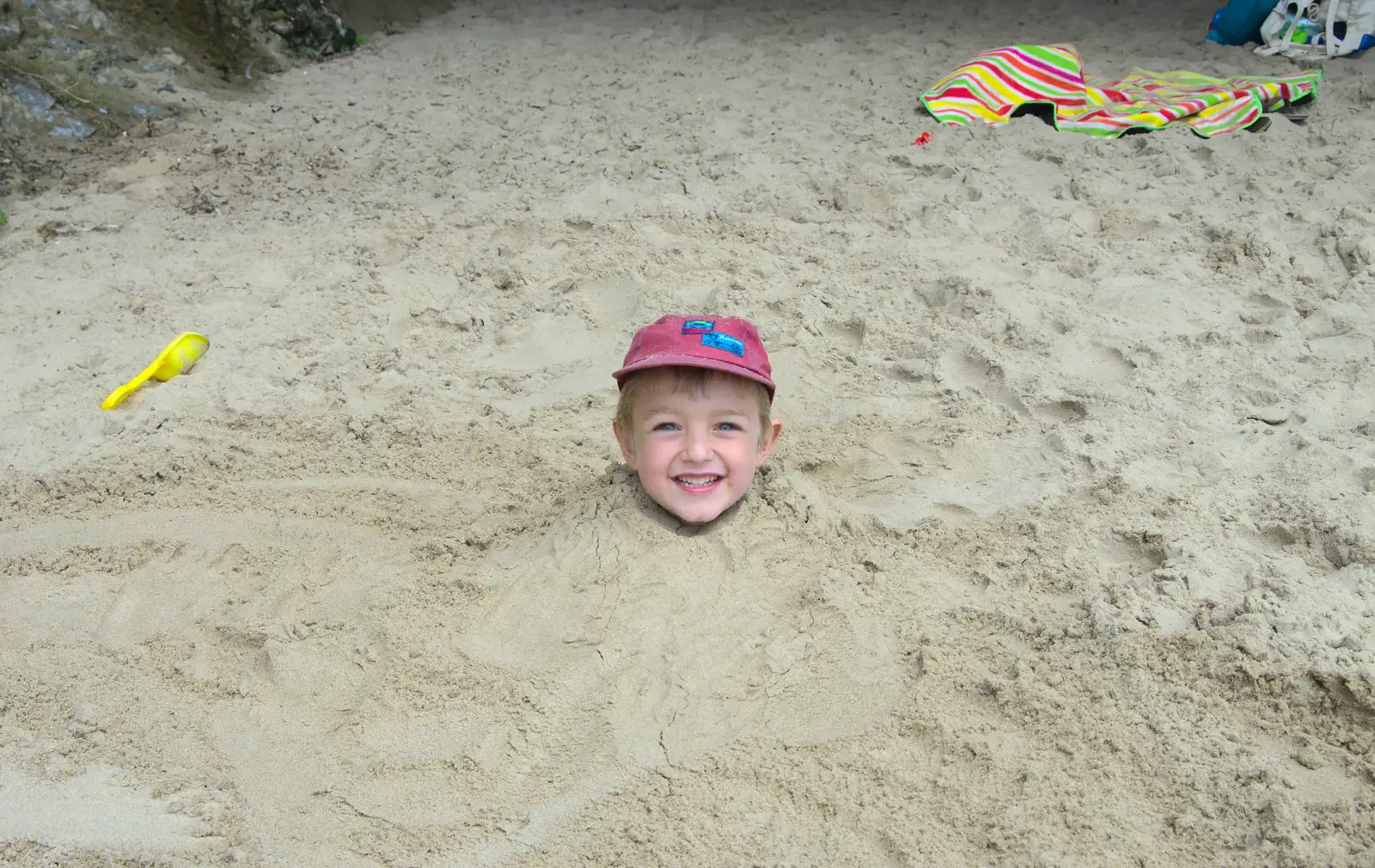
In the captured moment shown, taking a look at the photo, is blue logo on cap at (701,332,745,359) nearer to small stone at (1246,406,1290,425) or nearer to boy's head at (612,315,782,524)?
boy's head at (612,315,782,524)

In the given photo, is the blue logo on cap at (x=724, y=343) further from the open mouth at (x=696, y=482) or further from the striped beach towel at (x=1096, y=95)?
the striped beach towel at (x=1096, y=95)

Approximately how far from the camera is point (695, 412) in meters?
2.44

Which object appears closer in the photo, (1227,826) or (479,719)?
(1227,826)

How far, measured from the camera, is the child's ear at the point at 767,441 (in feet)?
8.64

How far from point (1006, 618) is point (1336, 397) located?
1337 millimetres

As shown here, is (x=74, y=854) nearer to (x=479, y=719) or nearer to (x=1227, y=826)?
(x=479, y=719)

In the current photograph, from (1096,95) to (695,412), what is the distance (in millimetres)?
3462

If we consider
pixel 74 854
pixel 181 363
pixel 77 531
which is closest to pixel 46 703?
pixel 74 854

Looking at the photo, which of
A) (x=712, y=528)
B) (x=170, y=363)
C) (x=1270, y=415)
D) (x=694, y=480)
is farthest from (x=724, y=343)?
(x=170, y=363)

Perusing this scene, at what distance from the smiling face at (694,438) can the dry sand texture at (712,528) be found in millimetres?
104

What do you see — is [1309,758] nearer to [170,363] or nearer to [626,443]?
[626,443]

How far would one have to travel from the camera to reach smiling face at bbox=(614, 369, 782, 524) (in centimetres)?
243

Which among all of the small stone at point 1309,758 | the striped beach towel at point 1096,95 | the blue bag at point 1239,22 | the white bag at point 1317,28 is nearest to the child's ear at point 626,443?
the small stone at point 1309,758

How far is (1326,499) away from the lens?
253 centimetres
